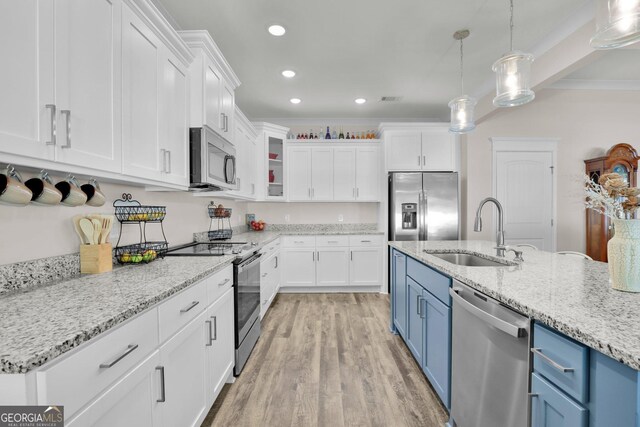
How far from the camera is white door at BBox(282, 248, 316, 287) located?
170 inches

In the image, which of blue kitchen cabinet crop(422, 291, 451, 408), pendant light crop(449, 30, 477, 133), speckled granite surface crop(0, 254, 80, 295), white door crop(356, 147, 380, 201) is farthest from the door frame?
speckled granite surface crop(0, 254, 80, 295)

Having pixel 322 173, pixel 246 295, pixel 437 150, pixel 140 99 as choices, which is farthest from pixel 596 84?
pixel 140 99

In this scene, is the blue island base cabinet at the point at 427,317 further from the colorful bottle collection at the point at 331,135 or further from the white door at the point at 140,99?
the colorful bottle collection at the point at 331,135

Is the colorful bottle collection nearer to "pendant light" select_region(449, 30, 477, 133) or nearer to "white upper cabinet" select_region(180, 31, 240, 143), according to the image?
"white upper cabinet" select_region(180, 31, 240, 143)

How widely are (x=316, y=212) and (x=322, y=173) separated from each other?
0.71 m

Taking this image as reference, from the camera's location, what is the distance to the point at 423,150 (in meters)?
4.28

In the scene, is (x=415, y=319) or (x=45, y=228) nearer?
(x=45, y=228)

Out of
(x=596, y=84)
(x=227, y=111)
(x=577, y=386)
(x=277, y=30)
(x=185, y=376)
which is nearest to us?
(x=577, y=386)

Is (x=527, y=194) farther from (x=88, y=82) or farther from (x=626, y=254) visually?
(x=88, y=82)

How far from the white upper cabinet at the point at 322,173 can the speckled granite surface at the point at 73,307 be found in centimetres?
313

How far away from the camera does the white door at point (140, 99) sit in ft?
4.75

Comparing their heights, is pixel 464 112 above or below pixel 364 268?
above

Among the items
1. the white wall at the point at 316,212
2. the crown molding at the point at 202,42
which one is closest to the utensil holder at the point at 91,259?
the crown molding at the point at 202,42

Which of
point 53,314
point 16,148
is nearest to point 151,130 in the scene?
point 16,148
